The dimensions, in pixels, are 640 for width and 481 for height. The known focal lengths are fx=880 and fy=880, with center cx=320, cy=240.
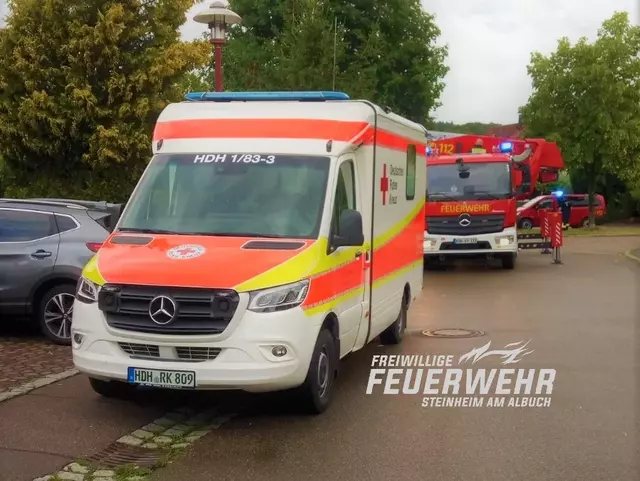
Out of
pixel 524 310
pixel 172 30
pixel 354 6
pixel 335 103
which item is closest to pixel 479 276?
pixel 524 310

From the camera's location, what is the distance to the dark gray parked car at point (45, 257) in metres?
10.1

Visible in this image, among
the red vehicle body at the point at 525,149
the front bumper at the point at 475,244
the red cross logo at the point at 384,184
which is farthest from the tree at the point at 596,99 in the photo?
the red cross logo at the point at 384,184

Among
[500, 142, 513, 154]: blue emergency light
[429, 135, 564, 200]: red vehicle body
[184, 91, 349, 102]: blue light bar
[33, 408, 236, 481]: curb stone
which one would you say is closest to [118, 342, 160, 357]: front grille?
[33, 408, 236, 481]: curb stone

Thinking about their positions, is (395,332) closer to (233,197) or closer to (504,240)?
(233,197)

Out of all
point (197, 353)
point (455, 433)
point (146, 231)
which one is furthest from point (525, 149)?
point (197, 353)

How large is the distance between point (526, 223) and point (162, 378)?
3369 cm

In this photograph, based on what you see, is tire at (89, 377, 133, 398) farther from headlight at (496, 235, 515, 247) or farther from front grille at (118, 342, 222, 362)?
headlight at (496, 235, 515, 247)

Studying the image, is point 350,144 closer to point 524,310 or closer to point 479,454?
point 479,454

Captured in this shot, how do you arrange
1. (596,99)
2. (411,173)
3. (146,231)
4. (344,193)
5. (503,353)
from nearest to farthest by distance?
(146,231), (344,193), (503,353), (411,173), (596,99)

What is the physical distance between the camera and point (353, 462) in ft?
19.7

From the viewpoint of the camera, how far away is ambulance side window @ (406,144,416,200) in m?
10.3

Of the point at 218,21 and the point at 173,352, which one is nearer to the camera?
the point at 173,352

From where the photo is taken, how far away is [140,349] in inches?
264

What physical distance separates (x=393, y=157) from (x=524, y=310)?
5.30 meters
